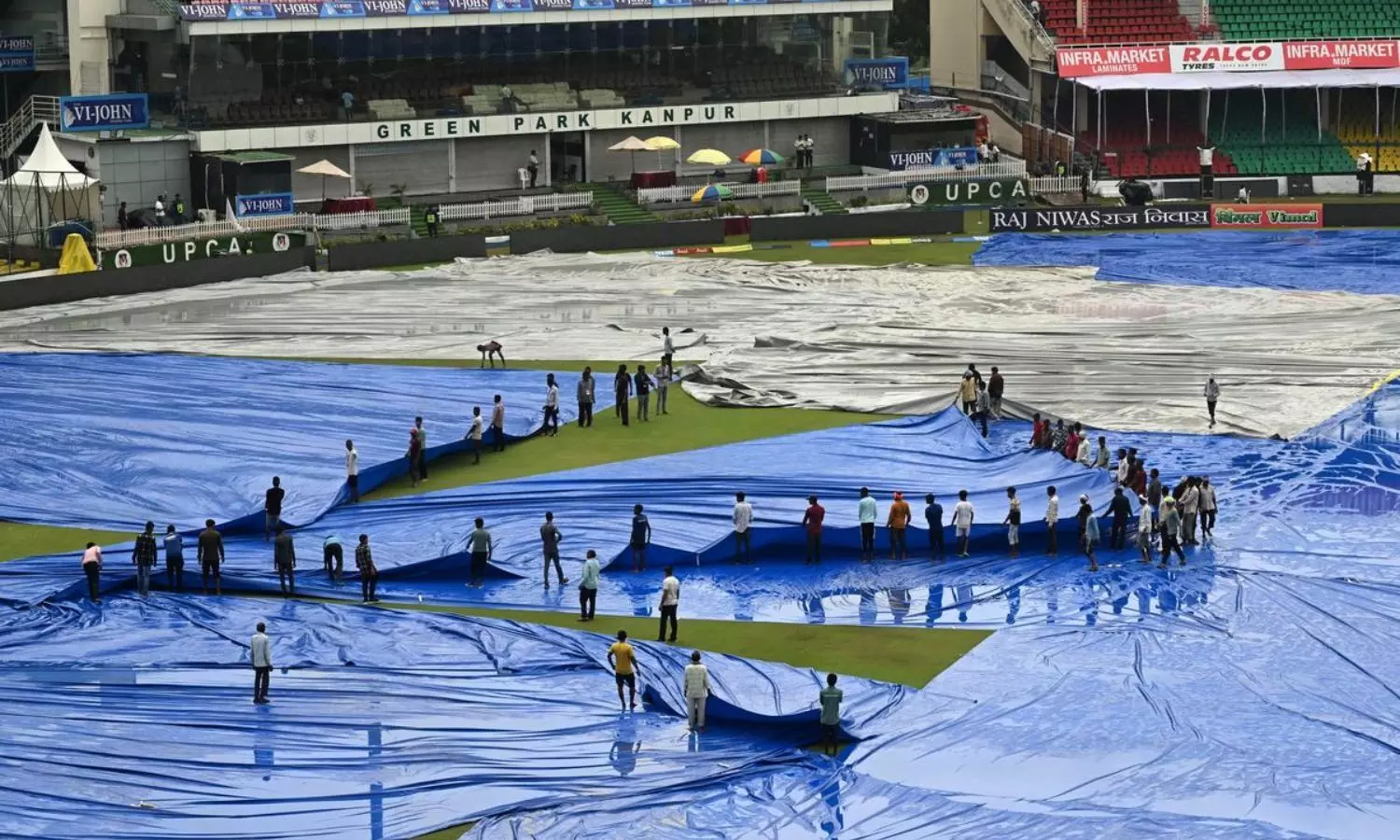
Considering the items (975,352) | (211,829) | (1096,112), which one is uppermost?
(1096,112)

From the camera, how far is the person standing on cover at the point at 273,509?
3189 centimetres

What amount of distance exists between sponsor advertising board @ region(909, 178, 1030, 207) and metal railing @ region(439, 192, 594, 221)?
445 inches

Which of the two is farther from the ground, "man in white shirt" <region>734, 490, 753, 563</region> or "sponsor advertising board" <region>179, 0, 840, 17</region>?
"sponsor advertising board" <region>179, 0, 840, 17</region>

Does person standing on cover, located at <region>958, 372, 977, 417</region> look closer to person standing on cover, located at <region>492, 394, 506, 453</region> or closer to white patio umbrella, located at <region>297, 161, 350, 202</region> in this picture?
person standing on cover, located at <region>492, 394, 506, 453</region>

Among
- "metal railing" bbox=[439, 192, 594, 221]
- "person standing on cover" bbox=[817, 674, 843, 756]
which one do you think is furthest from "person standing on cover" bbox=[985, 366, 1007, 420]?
"metal railing" bbox=[439, 192, 594, 221]

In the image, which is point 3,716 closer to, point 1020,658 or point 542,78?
Answer: point 1020,658

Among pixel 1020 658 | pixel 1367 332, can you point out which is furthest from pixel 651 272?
pixel 1020 658

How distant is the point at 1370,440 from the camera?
38.0 meters

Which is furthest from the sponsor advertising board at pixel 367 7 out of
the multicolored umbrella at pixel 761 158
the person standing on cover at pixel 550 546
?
Answer: the person standing on cover at pixel 550 546

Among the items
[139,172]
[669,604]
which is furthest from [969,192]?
[669,604]

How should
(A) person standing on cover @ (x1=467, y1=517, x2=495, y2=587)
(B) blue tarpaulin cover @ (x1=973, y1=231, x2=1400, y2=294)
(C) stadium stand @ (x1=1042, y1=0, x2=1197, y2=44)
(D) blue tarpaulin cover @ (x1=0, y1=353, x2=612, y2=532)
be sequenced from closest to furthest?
(A) person standing on cover @ (x1=467, y1=517, x2=495, y2=587) < (D) blue tarpaulin cover @ (x1=0, y1=353, x2=612, y2=532) < (B) blue tarpaulin cover @ (x1=973, y1=231, x2=1400, y2=294) < (C) stadium stand @ (x1=1042, y1=0, x2=1197, y2=44)

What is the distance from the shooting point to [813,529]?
103 ft

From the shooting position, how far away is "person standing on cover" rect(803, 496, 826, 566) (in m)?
31.3

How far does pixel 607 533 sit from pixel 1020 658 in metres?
7.92
